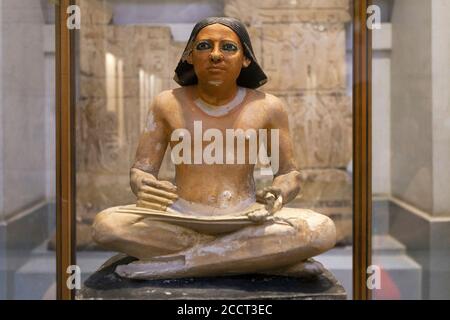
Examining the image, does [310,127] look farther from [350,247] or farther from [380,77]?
[350,247]

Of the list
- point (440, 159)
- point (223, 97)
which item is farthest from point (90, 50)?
point (440, 159)

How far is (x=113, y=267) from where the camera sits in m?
3.14

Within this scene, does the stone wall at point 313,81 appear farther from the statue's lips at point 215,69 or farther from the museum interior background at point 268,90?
the statue's lips at point 215,69

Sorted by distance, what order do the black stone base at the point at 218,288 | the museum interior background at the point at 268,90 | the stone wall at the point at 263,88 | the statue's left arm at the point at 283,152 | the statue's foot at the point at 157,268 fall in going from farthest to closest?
1. the stone wall at the point at 263,88
2. the museum interior background at the point at 268,90
3. the statue's left arm at the point at 283,152
4. the statue's foot at the point at 157,268
5. the black stone base at the point at 218,288

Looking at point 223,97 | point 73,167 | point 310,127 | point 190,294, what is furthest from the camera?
point 310,127

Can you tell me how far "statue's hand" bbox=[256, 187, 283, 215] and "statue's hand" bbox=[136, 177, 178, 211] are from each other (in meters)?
0.42

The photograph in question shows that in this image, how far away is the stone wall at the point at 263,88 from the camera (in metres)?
4.17

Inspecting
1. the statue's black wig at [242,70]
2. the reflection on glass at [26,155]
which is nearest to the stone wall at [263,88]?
the reflection on glass at [26,155]

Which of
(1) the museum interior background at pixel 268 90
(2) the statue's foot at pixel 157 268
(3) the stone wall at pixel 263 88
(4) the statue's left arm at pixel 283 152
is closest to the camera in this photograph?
(2) the statue's foot at pixel 157 268

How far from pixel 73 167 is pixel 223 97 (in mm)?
1203

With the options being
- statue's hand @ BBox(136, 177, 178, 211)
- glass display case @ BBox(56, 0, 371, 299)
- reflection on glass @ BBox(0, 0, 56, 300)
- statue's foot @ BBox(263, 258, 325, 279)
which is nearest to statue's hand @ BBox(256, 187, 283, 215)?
statue's foot @ BBox(263, 258, 325, 279)

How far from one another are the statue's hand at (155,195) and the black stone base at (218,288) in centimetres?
36

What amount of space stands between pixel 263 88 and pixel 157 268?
1.86 m

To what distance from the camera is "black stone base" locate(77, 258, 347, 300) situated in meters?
2.78
